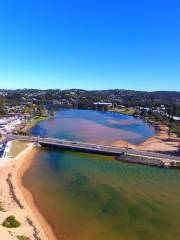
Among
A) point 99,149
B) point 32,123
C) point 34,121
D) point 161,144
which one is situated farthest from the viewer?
point 34,121

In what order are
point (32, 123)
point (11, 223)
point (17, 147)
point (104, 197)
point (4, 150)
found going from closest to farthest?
point (11, 223)
point (104, 197)
point (4, 150)
point (17, 147)
point (32, 123)

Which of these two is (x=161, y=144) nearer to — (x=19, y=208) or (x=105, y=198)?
(x=105, y=198)

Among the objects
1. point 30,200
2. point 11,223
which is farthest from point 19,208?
point 11,223

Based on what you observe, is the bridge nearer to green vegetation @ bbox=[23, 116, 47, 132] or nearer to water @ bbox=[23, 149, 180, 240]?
water @ bbox=[23, 149, 180, 240]

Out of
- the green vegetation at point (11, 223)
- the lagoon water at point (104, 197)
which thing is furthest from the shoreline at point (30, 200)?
the green vegetation at point (11, 223)

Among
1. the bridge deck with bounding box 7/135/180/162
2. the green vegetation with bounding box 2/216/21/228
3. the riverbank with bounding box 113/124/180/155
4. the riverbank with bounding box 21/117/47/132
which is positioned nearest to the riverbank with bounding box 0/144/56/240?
the green vegetation with bounding box 2/216/21/228

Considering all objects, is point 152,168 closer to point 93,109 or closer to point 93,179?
point 93,179
